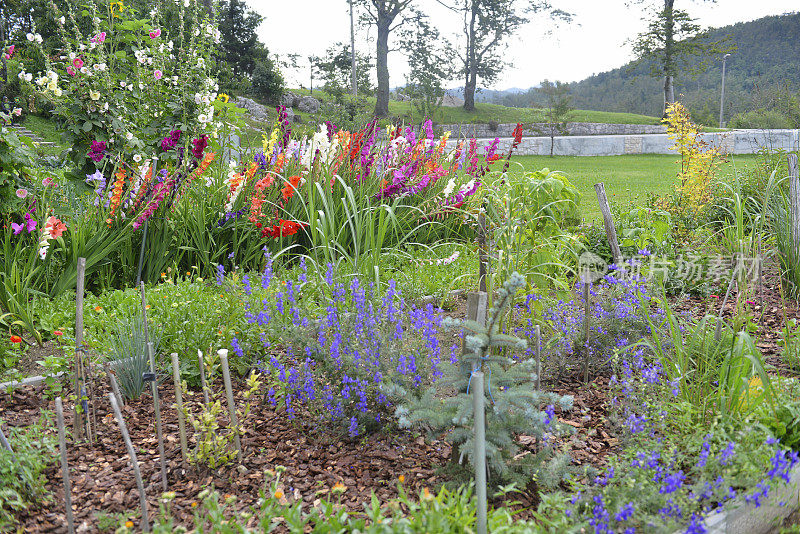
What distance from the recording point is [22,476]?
5.72 ft

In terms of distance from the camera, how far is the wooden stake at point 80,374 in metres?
1.96

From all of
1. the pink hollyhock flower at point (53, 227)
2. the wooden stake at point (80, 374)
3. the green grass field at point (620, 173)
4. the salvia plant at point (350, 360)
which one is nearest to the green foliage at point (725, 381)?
the salvia plant at point (350, 360)

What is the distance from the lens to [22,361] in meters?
2.87

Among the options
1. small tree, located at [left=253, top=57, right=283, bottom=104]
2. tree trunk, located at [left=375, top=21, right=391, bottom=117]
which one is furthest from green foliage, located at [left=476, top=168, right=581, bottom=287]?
small tree, located at [left=253, top=57, right=283, bottom=104]

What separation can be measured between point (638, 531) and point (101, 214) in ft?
11.8

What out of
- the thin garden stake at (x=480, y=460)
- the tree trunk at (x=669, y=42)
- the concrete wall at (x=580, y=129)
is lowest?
the thin garden stake at (x=480, y=460)

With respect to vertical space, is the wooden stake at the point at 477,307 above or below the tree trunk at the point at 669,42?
below

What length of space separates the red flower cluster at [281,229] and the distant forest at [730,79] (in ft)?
146

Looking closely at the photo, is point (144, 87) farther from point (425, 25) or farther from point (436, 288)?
point (425, 25)

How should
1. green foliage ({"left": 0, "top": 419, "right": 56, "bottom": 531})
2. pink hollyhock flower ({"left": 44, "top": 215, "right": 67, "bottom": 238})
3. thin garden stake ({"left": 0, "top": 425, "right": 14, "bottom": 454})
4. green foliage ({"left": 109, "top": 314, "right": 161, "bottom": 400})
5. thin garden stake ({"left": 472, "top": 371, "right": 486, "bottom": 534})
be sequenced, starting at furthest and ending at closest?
pink hollyhock flower ({"left": 44, "top": 215, "right": 67, "bottom": 238})
green foliage ({"left": 109, "top": 314, "right": 161, "bottom": 400})
thin garden stake ({"left": 0, "top": 425, "right": 14, "bottom": 454})
green foliage ({"left": 0, "top": 419, "right": 56, "bottom": 531})
thin garden stake ({"left": 472, "top": 371, "right": 486, "bottom": 534})

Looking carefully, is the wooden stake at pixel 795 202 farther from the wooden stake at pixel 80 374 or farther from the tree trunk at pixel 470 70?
the tree trunk at pixel 470 70

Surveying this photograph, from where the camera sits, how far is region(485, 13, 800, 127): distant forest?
46.9m

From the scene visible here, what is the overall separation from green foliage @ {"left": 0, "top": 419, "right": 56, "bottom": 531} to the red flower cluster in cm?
207

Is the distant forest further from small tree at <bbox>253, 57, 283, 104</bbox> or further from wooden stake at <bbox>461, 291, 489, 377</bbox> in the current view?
wooden stake at <bbox>461, 291, 489, 377</bbox>
